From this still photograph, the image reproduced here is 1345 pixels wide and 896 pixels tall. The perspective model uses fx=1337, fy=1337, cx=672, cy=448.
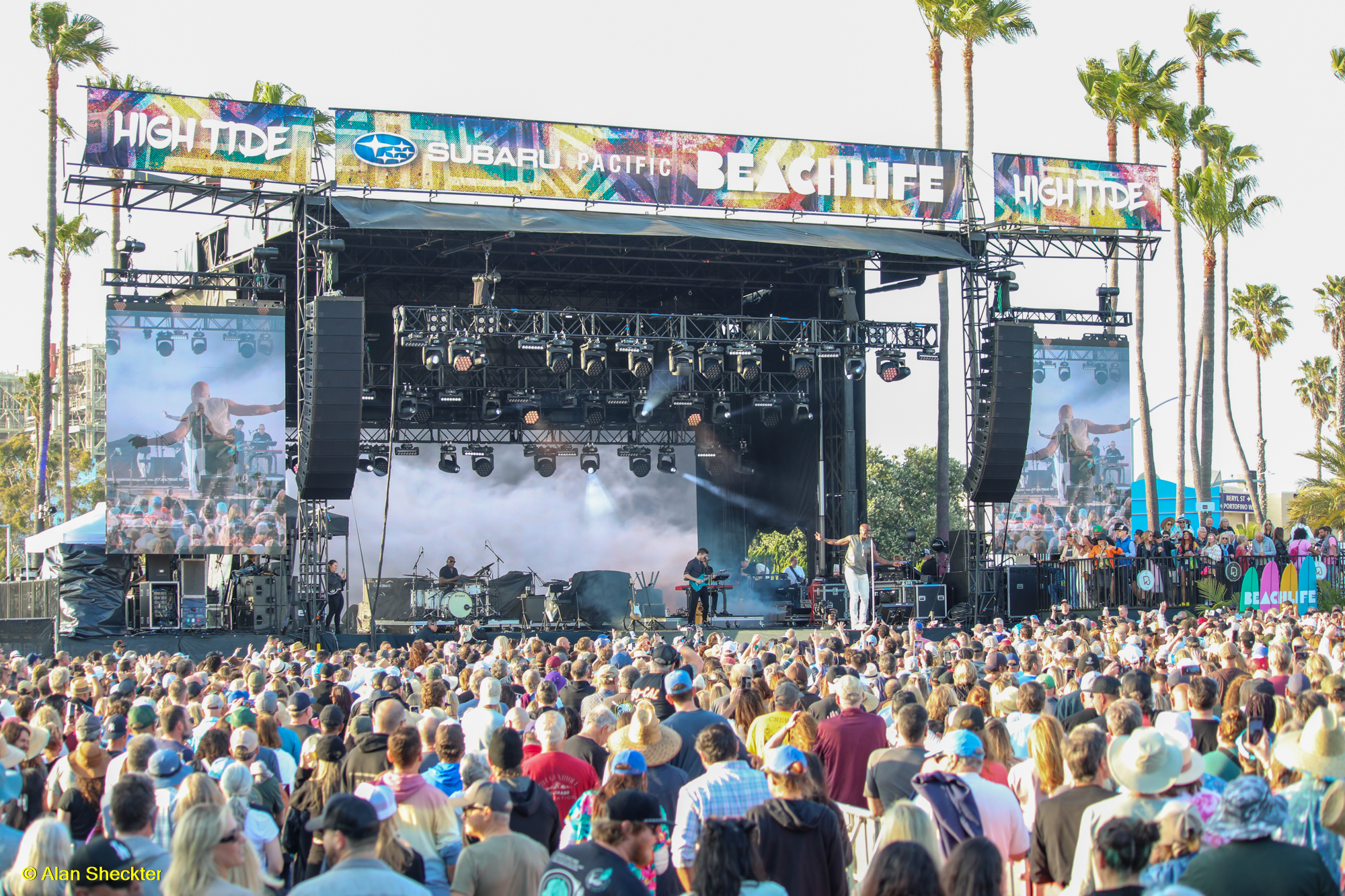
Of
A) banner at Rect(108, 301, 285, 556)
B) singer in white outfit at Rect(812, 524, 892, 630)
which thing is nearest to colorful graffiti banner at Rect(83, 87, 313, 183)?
banner at Rect(108, 301, 285, 556)

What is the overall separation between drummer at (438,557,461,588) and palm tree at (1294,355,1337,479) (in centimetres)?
4377

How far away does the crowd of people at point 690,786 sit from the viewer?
149 inches

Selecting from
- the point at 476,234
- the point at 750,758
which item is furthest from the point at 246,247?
the point at 750,758

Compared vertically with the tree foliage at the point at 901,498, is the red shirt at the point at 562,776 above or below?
below

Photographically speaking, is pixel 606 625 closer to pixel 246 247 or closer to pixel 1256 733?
pixel 246 247

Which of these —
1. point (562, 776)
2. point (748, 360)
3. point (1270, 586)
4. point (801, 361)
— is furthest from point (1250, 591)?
point (562, 776)

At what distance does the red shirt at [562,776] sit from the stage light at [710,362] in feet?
49.6

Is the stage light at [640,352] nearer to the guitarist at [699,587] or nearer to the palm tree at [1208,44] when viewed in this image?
the guitarist at [699,587]

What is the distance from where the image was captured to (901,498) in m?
36.2

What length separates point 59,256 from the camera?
113ft

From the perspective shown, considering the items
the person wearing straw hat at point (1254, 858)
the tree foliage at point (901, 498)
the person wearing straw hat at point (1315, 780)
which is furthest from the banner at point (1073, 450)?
the person wearing straw hat at point (1254, 858)

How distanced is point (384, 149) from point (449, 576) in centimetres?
771

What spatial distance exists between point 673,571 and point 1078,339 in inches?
384

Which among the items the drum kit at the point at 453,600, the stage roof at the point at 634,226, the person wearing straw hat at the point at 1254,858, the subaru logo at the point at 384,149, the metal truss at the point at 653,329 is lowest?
the drum kit at the point at 453,600
